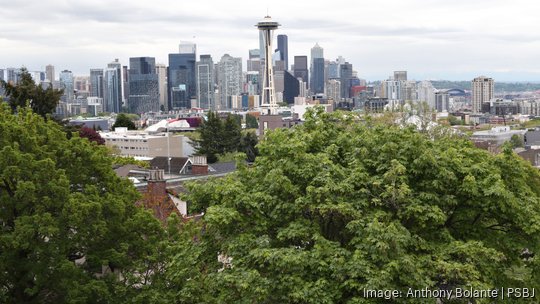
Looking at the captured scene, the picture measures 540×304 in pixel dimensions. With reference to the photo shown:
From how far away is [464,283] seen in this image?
13680mm

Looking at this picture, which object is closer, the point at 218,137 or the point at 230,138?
the point at 218,137

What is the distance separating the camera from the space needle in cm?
11138

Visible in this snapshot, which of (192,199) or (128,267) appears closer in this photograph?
(192,199)

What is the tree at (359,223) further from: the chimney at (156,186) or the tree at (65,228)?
the chimney at (156,186)

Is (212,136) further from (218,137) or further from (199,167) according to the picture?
(199,167)

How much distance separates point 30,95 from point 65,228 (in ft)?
79.8

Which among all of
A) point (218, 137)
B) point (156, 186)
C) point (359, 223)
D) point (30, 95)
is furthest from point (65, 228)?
point (218, 137)

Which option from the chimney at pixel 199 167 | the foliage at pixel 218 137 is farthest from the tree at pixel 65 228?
the foliage at pixel 218 137

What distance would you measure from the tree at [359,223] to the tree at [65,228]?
1603 millimetres

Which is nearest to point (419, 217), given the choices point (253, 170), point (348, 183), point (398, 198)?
point (398, 198)

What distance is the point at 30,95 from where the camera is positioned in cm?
3962

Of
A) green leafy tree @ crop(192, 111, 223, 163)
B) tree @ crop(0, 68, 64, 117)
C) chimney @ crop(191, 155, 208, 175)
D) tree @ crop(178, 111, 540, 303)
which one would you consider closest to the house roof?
chimney @ crop(191, 155, 208, 175)

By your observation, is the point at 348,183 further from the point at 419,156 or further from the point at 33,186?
the point at 33,186

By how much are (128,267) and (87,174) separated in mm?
2720
